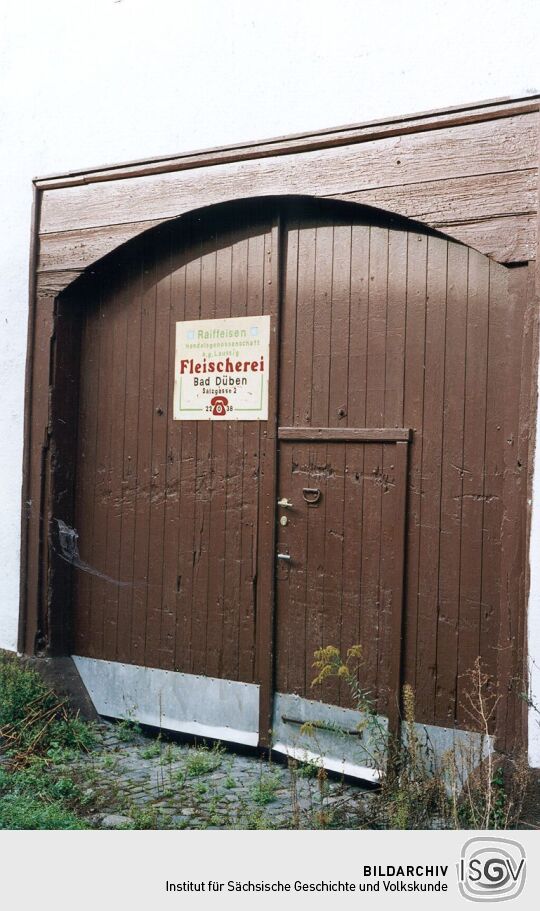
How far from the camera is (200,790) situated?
4477 mm

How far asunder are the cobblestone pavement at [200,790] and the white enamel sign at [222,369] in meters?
1.91

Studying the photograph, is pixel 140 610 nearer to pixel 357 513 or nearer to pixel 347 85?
pixel 357 513

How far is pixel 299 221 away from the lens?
494cm

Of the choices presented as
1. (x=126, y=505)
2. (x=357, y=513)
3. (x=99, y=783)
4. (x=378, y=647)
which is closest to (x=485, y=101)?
(x=357, y=513)

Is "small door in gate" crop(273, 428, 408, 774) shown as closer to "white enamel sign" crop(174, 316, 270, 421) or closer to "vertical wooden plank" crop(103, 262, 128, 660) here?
"white enamel sign" crop(174, 316, 270, 421)

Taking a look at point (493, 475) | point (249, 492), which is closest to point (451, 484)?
point (493, 475)

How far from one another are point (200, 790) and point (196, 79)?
3.86 m

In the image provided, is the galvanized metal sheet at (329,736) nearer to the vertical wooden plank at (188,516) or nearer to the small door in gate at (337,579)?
the small door in gate at (337,579)

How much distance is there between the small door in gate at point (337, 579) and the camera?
181 inches

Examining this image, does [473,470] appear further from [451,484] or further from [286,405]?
[286,405]

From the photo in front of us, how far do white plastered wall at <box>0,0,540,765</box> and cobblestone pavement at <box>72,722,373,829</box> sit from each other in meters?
1.04
